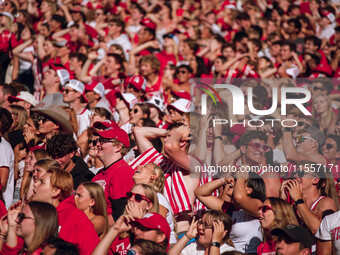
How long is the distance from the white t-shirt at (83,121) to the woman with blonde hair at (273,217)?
4.64 meters

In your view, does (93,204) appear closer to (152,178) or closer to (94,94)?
(152,178)

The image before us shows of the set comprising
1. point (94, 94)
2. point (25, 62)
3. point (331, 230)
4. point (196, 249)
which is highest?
point (331, 230)

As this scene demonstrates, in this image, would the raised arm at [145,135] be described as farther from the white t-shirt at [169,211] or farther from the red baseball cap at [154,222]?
the red baseball cap at [154,222]

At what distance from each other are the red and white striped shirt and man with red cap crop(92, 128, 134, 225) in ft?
1.18

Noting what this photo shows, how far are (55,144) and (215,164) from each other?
2049 mm

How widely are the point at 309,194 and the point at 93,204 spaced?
2334 millimetres

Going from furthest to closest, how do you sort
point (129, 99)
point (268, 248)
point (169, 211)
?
1. point (129, 99)
2. point (169, 211)
3. point (268, 248)

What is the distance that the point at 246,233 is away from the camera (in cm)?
680

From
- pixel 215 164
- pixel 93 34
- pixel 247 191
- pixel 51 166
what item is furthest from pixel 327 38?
pixel 51 166

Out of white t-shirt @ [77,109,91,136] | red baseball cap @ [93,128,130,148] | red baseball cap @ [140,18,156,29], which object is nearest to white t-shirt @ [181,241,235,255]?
red baseball cap @ [93,128,130,148]

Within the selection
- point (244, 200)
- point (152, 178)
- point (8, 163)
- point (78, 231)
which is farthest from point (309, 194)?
point (8, 163)

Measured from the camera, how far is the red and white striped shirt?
7.28 meters

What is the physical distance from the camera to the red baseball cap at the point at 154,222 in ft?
18.2

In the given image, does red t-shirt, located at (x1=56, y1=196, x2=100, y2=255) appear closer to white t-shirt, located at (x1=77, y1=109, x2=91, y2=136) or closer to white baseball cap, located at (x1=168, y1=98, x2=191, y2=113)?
white baseball cap, located at (x1=168, y1=98, x2=191, y2=113)
